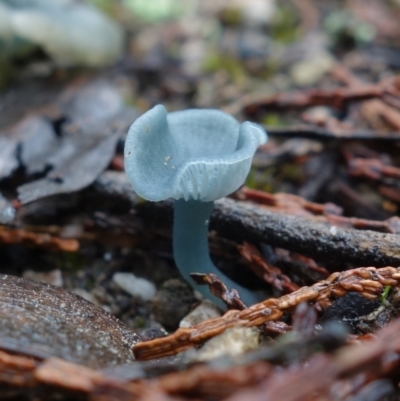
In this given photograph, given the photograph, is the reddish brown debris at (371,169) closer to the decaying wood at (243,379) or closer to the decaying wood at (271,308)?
the decaying wood at (271,308)

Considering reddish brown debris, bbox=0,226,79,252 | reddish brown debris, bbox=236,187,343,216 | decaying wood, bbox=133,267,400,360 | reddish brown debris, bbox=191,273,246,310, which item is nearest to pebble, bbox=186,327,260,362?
decaying wood, bbox=133,267,400,360

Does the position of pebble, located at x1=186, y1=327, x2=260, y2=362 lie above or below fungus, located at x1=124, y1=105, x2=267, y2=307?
below

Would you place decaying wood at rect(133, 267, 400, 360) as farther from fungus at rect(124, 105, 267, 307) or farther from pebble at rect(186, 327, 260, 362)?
fungus at rect(124, 105, 267, 307)

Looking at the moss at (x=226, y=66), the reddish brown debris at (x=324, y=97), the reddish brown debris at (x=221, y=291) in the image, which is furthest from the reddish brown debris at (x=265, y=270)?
the moss at (x=226, y=66)

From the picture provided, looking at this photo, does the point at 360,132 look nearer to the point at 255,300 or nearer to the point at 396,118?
the point at 396,118

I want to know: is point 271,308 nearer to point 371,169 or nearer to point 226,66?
point 371,169

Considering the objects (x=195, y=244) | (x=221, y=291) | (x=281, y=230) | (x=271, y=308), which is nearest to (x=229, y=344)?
(x=271, y=308)
